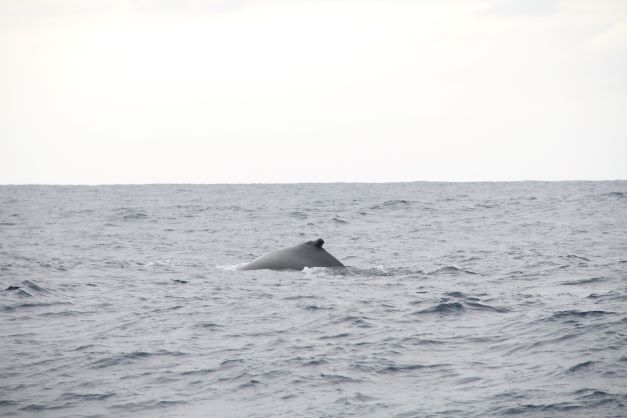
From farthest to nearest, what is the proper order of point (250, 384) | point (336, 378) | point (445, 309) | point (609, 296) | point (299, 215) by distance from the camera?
point (299, 215) < point (609, 296) < point (445, 309) < point (336, 378) < point (250, 384)

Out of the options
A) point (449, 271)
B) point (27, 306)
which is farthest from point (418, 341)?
point (449, 271)

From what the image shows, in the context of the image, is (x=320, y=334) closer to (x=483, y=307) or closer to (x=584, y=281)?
(x=483, y=307)

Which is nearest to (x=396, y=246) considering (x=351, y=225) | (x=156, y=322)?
(x=351, y=225)

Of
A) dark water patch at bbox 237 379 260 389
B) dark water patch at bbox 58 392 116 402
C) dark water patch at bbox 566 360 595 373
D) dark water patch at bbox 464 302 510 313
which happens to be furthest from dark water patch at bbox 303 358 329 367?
dark water patch at bbox 464 302 510 313

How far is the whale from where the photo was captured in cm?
2200

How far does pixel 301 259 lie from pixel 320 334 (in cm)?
777

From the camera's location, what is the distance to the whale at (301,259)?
2200 cm

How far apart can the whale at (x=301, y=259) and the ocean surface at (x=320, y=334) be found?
1.27 ft

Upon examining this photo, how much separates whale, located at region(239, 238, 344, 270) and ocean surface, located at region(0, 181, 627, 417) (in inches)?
15.3

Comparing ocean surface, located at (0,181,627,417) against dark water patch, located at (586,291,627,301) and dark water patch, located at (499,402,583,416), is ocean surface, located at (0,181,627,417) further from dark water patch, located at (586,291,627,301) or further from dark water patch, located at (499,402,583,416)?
dark water patch, located at (586,291,627,301)

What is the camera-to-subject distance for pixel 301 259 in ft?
72.5

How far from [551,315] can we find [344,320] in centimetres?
371

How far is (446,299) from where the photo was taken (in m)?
17.4

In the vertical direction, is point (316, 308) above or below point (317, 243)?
below
